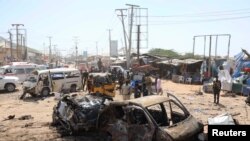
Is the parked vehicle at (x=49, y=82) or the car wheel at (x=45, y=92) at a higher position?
the parked vehicle at (x=49, y=82)

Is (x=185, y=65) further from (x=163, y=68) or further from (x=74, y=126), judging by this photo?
(x=74, y=126)

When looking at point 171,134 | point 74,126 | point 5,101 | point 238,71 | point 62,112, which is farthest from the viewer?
point 238,71

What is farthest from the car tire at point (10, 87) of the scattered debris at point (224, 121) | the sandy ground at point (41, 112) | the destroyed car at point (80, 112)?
the scattered debris at point (224, 121)

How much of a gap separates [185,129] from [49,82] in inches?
654

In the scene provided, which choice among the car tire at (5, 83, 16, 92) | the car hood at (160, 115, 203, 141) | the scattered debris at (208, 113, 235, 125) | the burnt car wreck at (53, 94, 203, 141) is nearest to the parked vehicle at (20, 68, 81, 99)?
the car tire at (5, 83, 16, 92)

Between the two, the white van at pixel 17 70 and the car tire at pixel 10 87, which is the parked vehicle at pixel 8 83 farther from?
the white van at pixel 17 70

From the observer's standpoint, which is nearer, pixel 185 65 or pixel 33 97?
pixel 33 97

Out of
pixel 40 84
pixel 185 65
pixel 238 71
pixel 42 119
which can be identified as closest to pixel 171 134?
pixel 42 119

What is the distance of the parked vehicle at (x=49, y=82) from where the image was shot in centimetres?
2356

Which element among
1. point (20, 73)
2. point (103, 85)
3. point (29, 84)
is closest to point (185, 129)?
point (103, 85)

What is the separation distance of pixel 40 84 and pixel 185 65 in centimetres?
1865

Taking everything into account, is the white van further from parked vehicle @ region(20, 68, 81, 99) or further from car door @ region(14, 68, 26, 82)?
parked vehicle @ region(20, 68, 81, 99)

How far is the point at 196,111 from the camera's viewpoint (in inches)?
678

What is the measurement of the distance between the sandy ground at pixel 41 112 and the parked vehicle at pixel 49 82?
0.86 m
